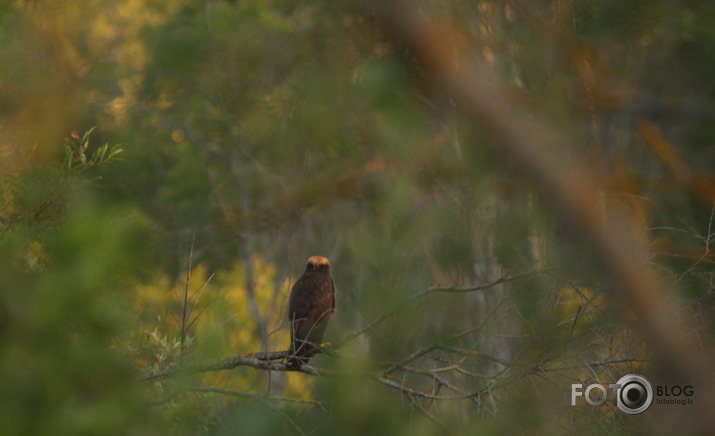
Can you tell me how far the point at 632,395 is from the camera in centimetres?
409

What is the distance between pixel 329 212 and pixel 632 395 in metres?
7.17

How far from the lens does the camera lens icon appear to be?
3924 mm

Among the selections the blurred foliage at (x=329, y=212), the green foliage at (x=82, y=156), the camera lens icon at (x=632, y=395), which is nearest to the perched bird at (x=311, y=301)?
the blurred foliage at (x=329, y=212)

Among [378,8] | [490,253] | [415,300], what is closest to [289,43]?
[490,253]

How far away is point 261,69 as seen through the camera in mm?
10391

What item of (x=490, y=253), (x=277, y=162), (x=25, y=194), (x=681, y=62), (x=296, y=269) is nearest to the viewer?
(x=25, y=194)

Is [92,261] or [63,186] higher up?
[63,186]

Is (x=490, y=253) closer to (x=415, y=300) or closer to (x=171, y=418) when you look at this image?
(x=415, y=300)

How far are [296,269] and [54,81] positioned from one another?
5549 mm

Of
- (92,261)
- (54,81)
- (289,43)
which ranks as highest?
(289,43)

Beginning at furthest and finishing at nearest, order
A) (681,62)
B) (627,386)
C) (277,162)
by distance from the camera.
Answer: (277,162) → (681,62) → (627,386)
